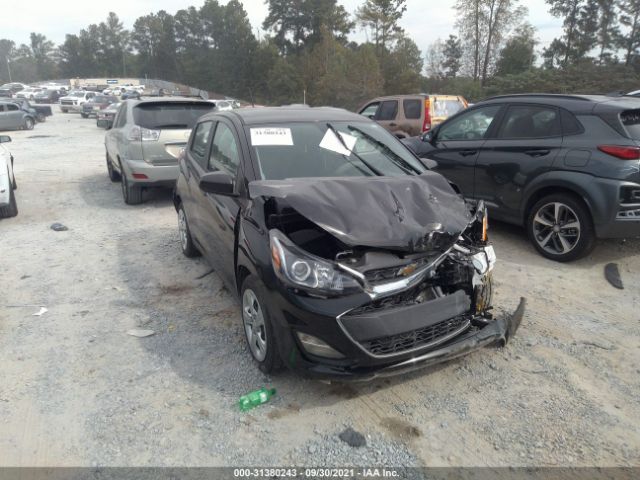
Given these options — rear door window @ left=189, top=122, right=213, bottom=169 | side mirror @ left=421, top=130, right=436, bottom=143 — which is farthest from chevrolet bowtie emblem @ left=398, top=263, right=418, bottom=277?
side mirror @ left=421, top=130, right=436, bottom=143

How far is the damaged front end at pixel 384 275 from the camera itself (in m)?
2.85

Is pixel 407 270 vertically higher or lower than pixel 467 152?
Answer: lower

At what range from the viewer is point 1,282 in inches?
207

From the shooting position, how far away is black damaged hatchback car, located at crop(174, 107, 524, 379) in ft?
9.40

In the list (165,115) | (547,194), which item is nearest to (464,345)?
(547,194)

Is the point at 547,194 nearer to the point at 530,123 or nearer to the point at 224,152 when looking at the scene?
the point at 530,123

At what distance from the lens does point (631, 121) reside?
501 cm

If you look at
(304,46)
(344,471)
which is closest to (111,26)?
(304,46)

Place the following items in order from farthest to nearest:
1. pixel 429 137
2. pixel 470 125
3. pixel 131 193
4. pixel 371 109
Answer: pixel 371 109, pixel 131 193, pixel 429 137, pixel 470 125

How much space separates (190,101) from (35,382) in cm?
610

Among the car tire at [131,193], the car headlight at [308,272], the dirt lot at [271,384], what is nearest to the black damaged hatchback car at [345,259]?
the car headlight at [308,272]

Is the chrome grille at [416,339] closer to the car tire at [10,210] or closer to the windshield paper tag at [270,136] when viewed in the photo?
the windshield paper tag at [270,136]

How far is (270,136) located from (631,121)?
12.3 ft

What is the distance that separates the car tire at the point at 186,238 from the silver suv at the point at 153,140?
8.13 ft
